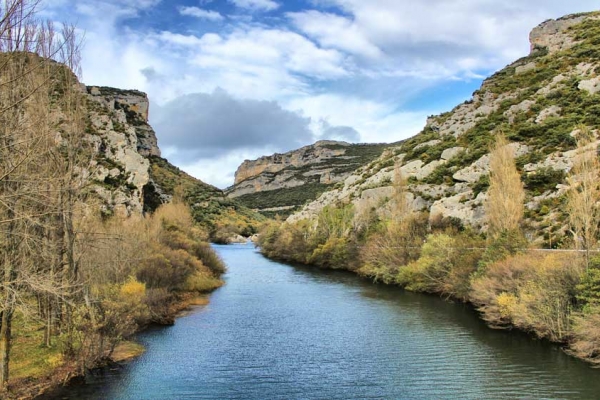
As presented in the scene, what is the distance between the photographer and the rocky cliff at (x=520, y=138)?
162 feet

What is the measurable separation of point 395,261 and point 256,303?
1806 centimetres

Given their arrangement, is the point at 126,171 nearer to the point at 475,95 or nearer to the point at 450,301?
the point at 450,301

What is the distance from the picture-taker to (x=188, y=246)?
48969 mm

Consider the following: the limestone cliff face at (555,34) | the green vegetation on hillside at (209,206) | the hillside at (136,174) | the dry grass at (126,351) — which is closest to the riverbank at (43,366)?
the dry grass at (126,351)

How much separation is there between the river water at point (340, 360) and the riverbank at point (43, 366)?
608 mm

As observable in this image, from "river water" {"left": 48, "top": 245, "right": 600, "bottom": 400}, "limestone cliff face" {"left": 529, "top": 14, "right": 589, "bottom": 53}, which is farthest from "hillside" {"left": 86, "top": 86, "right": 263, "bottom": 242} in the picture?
"limestone cliff face" {"left": 529, "top": 14, "right": 589, "bottom": 53}

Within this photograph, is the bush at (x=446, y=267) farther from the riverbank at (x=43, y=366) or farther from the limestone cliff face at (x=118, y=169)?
the limestone cliff face at (x=118, y=169)

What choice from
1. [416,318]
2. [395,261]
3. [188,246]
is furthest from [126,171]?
[416,318]

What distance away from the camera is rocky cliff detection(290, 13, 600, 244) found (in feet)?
162

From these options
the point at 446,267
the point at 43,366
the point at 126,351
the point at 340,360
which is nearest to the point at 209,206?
the point at 446,267

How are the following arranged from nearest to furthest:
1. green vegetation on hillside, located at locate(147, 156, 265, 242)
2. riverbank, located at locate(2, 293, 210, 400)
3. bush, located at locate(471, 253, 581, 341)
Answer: riverbank, located at locate(2, 293, 210, 400) < bush, located at locate(471, 253, 581, 341) < green vegetation on hillside, located at locate(147, 156, 265, 242)

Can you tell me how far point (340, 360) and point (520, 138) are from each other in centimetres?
5029

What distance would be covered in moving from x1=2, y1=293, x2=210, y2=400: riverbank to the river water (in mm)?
608

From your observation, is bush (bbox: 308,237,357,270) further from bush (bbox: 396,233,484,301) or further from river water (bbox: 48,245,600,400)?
river water (bbox: 48,245,600,400)
